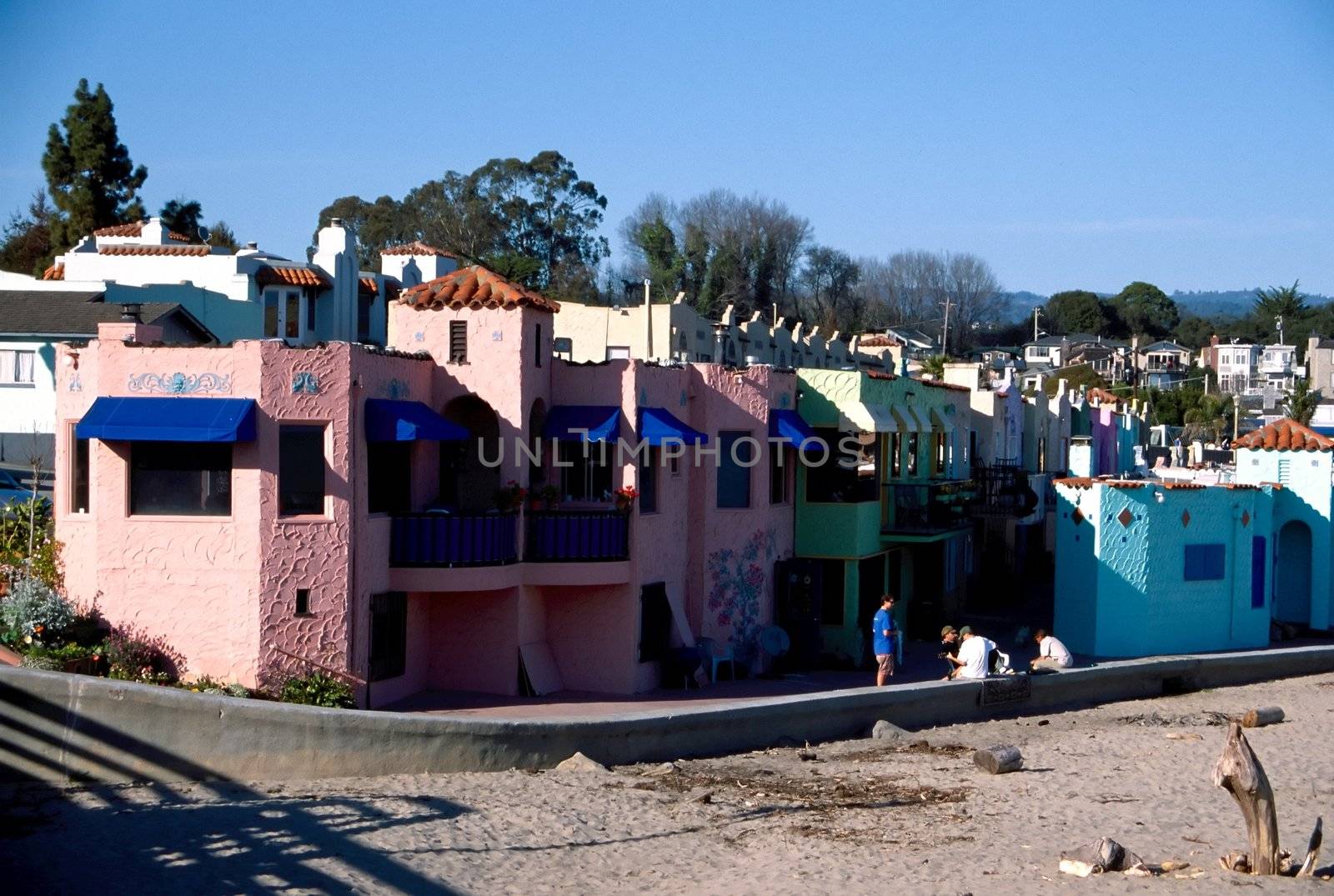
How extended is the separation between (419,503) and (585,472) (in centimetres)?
304

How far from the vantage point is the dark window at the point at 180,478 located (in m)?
20.7

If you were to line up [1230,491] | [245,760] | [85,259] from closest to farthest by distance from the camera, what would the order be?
[245,760], [1230,491], [85,259]

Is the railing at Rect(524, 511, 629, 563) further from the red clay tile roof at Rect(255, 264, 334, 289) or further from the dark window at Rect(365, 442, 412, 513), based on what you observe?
the red clay tile roof at Rect(255, 264, 334, 289)

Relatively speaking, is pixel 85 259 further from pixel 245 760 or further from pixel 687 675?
pixel 245 760

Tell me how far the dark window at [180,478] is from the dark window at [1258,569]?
69.8ft

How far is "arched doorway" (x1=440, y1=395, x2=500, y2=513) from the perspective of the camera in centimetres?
2369

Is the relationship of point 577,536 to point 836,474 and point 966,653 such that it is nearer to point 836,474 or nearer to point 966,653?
point 966,653

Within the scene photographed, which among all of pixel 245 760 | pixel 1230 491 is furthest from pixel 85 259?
pixel 1230 491

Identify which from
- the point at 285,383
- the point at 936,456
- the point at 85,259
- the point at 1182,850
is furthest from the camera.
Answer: the point at 85,259

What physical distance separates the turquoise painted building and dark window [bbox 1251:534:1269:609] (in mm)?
17

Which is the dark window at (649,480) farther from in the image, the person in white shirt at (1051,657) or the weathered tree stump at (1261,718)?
the weathered tree stump at (1261,718)

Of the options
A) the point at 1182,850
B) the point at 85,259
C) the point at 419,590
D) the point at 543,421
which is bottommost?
the point at 1182,850

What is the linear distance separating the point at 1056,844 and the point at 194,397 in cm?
1193

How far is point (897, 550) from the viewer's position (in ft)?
108
